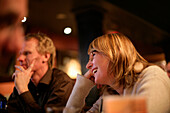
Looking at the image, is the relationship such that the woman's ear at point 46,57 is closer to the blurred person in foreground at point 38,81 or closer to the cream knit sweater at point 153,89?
the blurred person in foreground at point 38,81

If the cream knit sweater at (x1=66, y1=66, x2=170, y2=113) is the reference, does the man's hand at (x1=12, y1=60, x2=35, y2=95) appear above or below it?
below

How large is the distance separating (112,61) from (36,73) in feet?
3.37

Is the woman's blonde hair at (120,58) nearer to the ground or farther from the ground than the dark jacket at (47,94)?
farther from the ground

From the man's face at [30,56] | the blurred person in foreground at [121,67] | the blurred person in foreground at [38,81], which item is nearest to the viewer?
the blurred person in foreground at [121,67]

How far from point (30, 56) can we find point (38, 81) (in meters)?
0.27

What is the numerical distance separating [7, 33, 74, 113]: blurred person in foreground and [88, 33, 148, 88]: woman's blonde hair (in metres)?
0.66

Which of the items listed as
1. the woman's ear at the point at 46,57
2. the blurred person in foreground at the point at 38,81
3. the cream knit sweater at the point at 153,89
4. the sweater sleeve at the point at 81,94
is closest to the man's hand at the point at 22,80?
the blurred person in foreground at the point at 38,81

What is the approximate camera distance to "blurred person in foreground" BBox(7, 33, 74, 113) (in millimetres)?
1558

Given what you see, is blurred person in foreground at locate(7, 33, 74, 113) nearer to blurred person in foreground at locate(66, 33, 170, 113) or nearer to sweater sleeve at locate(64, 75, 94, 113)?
sweater sleeve at locate(64, 75, 94, 113)

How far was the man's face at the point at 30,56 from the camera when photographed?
1883 millimetres

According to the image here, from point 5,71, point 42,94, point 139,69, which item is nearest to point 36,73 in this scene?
point 42,94

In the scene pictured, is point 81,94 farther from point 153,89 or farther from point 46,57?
point 46,57

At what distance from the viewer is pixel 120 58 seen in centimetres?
113

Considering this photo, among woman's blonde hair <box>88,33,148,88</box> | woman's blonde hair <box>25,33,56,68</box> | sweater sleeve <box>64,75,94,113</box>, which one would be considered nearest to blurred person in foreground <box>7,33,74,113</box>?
woman's blonde hair <box>25,33,56,68</box>
